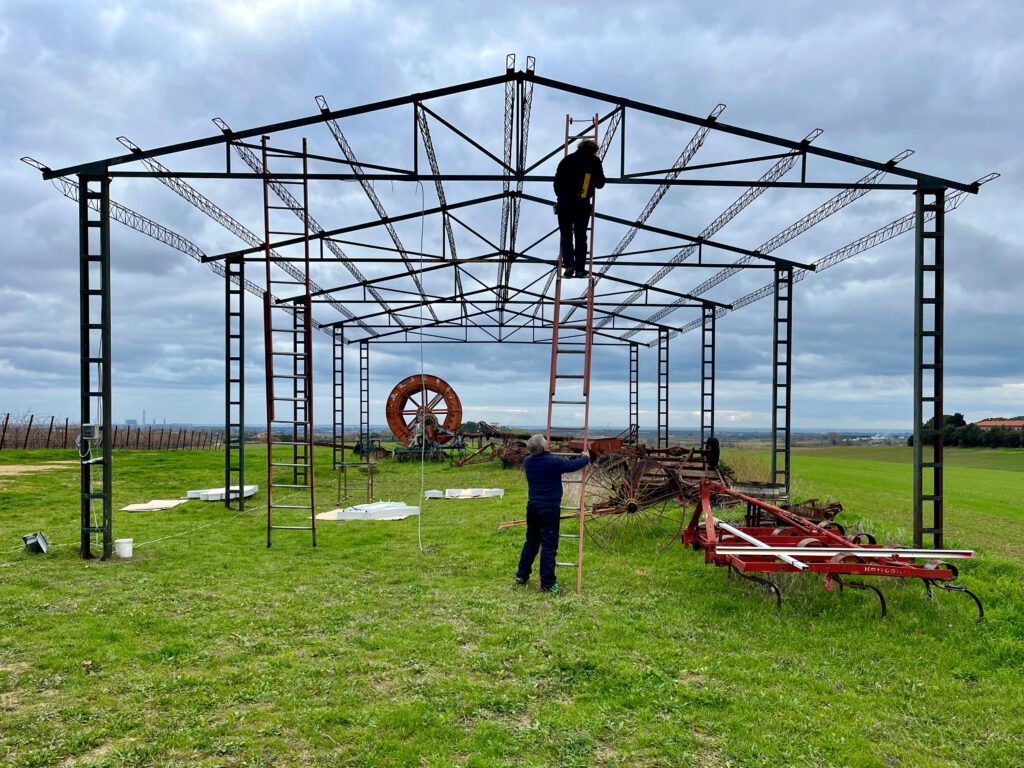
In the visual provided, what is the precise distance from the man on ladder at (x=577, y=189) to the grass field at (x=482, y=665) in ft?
14.2

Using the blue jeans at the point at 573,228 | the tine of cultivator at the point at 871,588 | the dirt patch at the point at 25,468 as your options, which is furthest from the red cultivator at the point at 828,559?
the dirt patch at the point at 25,468

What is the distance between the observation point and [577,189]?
25.8ft

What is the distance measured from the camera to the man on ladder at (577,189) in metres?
7.80

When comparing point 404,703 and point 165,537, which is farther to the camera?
point 165,537

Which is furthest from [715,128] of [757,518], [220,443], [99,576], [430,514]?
[220,443]

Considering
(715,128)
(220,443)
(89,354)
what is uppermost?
(715,128)

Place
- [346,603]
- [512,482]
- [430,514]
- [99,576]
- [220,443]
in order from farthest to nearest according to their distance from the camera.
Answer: [220,443], [512,482], [430,514], [99,576], [346,603]

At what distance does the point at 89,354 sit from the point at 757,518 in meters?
10.2

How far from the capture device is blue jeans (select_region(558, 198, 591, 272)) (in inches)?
312

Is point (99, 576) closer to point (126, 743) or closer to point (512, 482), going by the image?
point (126, 743)

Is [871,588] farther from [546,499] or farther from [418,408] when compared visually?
[418,408]

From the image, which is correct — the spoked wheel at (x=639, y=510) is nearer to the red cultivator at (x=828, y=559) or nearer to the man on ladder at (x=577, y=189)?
the red cultivator at (x=828, y=559)

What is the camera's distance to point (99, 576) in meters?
8.18

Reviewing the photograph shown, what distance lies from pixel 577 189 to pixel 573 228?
0.52m
